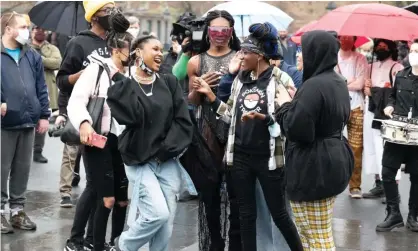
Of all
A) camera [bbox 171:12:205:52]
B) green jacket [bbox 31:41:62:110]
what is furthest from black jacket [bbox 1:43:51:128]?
green jacket [bbox 31:41:62:110]

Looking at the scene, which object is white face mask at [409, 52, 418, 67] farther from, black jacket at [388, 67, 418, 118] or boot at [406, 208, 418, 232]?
boot at [406, 208, 418, 232]

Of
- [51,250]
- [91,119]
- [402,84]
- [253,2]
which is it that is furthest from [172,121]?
[253,2]

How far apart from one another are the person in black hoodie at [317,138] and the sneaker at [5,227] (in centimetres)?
305

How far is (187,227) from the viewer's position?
790 cm

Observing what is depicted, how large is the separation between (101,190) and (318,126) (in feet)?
5.98

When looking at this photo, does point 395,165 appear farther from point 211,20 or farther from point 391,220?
point 211,20

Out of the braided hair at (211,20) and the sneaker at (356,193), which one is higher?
the braided hair at (211,20)

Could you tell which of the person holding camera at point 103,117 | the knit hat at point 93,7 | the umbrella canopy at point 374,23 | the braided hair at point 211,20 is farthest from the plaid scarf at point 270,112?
the umbrella canopy at point 374,23

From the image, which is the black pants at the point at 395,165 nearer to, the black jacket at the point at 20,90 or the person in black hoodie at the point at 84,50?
the person in black hoodie at the point at 84,50

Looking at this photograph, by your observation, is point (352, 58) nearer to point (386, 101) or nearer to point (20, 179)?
point (386, 101)

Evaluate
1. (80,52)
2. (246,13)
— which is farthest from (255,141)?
Answer: (246,13)

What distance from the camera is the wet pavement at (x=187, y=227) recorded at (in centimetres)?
727

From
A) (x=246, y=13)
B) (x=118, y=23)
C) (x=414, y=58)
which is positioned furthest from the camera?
(x=246, y=13)

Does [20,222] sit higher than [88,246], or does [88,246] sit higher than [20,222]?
[88,246]
